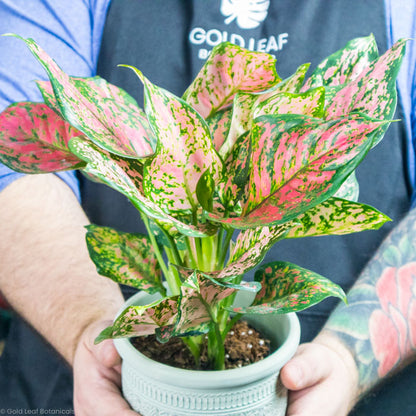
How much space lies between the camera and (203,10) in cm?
81

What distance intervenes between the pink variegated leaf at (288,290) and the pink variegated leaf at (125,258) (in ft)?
0.30

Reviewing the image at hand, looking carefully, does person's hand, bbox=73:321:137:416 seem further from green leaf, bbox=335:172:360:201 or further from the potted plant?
green leaf, bbox=335:172:360:201

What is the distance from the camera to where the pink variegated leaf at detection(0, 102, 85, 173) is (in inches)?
13.2

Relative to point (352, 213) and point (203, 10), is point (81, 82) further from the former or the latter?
point (203, 10)

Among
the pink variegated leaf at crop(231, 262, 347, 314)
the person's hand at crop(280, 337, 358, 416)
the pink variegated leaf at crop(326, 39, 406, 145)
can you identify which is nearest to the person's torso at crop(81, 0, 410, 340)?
the person's hand at crop(280, 337, 358, 416)

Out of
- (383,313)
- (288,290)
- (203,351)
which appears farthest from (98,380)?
(383,313)

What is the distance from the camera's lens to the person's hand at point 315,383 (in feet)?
1.21

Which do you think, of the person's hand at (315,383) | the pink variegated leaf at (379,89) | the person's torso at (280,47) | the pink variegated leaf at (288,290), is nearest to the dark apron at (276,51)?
the person's torso at (280,47)

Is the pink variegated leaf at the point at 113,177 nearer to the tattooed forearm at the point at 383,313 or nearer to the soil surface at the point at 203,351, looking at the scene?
the soil surface at the point at 203,351

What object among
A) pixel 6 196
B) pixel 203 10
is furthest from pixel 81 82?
pixel 203 10

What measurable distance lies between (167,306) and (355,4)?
0.72 m

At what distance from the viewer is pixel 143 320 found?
0.31 meters

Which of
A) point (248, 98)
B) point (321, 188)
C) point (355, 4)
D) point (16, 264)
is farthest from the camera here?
point (355, 4)

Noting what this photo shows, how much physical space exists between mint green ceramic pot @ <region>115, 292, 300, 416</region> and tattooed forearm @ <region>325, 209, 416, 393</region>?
28 centimetres
